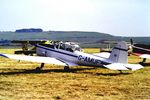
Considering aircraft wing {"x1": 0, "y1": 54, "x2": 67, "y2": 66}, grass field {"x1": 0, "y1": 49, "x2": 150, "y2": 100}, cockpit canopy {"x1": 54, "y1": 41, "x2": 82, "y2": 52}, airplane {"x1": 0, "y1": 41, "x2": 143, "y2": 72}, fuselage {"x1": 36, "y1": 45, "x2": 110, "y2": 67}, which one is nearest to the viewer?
grass field {"x1": 0, "y1": 49, "x2": 150, "y2": 100}

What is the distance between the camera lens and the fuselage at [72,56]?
784 inches

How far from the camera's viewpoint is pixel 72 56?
2117 cm

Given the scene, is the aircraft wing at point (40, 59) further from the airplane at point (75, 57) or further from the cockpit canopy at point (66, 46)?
the cockpit canopy at point (66, 46)

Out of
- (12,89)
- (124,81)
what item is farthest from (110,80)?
(12,89)

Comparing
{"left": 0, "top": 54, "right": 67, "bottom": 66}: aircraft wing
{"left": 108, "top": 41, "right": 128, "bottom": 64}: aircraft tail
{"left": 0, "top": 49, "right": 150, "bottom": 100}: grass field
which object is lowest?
{"left": 0, "top": 49, "right": 150, "bottom": 100}: grass field

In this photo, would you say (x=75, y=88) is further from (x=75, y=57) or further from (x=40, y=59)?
(x=40, y=59)

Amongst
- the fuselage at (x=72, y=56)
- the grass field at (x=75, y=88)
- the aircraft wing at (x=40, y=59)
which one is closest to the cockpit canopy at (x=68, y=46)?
the fuselage at (x=72, y=56)

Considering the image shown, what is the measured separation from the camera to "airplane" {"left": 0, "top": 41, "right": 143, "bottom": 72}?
19484 millimetres

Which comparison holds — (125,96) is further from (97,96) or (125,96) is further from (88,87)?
(88,87)

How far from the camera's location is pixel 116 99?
1196 centimetres

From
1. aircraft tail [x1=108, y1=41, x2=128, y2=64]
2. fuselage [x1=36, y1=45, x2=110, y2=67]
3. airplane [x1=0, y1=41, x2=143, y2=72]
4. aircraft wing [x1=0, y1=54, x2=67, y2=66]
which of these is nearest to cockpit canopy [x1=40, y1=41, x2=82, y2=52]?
airplane [x1=0, y1=41, x2=143, y2=72]

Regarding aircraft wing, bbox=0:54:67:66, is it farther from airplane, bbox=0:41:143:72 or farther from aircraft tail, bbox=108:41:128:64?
aircraft tail, bbox=108:41:128:64

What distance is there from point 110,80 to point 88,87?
2.64m

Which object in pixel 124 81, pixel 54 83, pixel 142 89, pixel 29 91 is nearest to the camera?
pixel 29 91
